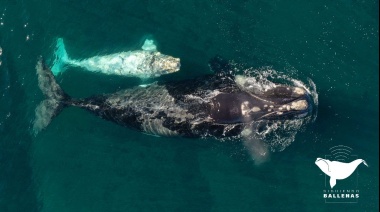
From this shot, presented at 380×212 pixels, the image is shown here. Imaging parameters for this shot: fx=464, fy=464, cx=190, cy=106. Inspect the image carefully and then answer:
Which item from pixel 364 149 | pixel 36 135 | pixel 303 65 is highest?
pixel 303 65

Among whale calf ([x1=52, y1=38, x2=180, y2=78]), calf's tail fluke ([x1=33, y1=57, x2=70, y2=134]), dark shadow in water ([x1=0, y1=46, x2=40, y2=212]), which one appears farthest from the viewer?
whale calf ([x1=52, y1=38, x2=180, y2=78])

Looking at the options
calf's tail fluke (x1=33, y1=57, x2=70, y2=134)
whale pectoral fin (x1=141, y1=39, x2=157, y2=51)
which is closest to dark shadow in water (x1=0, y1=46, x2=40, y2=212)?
calf's tail fluke (x1=33, y1=57, x2=70, y2=134)

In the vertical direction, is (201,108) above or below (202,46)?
below

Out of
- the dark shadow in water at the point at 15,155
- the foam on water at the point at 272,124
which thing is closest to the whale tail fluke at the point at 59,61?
the dark shadow in water at the point at 15,155

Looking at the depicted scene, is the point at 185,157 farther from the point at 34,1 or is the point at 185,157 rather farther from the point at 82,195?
the point at 34,1

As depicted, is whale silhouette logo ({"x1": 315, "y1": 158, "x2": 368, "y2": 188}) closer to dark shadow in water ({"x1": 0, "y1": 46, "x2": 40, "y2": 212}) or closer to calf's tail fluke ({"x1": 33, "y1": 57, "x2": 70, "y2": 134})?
calf's tail fluke ({"x1": 33, "y1": 57, "x2": 70, "y2": 134})

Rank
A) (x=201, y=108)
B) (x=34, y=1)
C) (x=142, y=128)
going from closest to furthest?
(x=201, y=108), (x=142, y=128), (x=34, y=1)

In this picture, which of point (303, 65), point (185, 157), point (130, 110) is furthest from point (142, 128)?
point (303, 65)
